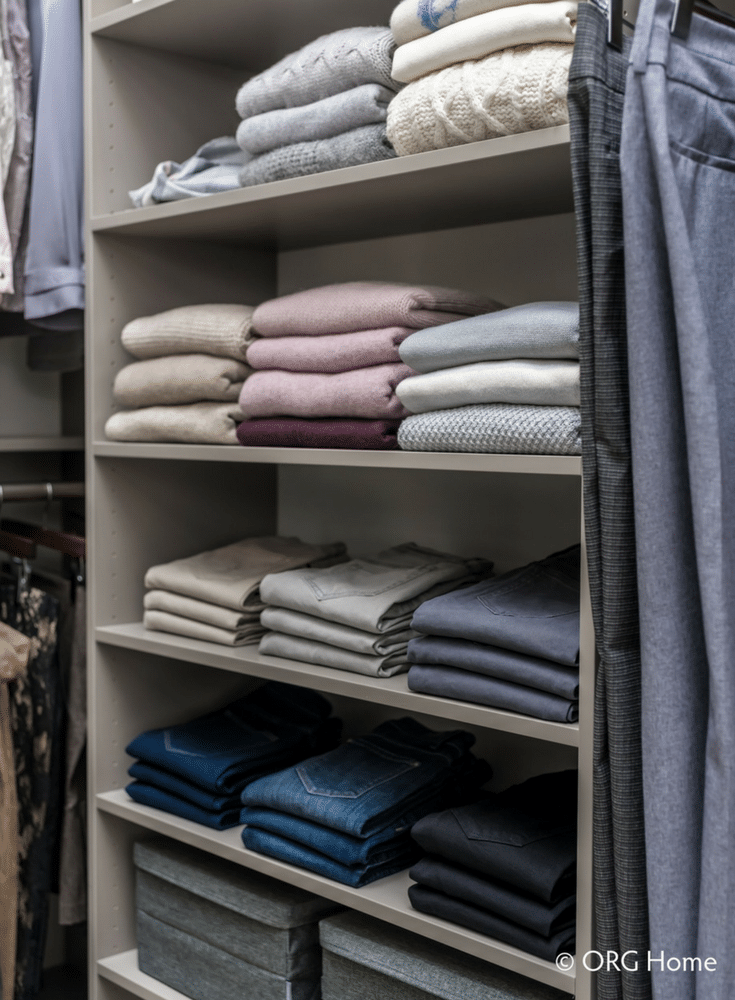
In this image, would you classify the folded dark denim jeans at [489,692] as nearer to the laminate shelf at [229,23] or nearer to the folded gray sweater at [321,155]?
the folded gray sweater at [321,155]

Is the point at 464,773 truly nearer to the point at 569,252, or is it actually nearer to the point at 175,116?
the point at 569,252

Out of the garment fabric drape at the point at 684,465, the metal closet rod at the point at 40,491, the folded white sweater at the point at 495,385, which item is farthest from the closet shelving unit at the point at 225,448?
the garment fabric drape at the point at 684,465

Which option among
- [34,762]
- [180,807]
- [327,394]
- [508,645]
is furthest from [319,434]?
[34,762]

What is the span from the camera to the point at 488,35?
3.62 feet

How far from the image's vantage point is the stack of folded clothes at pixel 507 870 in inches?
44.9

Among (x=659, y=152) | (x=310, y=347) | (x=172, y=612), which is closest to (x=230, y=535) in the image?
(x=172, y=612)

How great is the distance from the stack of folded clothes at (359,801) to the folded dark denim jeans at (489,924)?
98 mm

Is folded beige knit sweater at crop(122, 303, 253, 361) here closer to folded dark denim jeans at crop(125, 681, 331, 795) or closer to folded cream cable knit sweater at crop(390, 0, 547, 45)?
folded cream cable knit sweater at crop(390, 0, 547, 45)

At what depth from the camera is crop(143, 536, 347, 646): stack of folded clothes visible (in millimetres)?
1549

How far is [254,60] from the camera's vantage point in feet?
5.78

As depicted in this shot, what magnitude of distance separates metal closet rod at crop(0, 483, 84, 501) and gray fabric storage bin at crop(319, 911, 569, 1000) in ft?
3.18

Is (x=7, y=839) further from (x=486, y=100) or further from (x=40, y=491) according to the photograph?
(x=486, y=100)

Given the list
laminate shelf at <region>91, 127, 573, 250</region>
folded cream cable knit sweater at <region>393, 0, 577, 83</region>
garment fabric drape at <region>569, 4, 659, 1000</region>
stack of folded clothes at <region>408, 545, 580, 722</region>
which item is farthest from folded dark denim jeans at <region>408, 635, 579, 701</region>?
folded cream cable knit sweater at <region>393, 0, 577, 83</region>

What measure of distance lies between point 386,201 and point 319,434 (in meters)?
0.33
